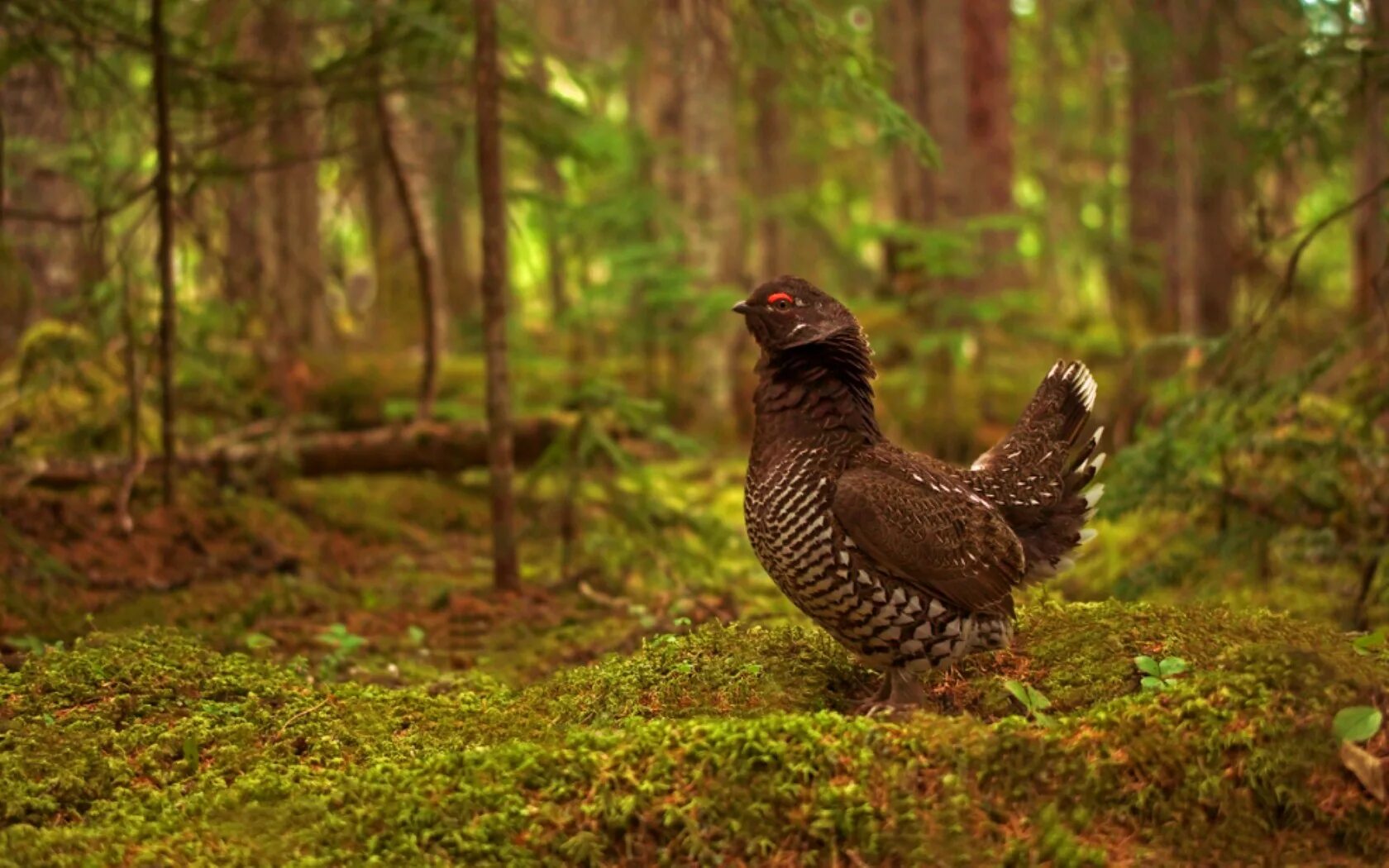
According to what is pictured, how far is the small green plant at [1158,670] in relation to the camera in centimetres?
421

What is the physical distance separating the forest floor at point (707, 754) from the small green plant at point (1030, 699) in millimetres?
15

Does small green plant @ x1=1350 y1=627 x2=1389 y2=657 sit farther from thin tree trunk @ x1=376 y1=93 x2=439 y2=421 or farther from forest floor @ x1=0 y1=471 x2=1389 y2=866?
thin tree trunk @ x1=376 y1=93 x2=439 y2=421

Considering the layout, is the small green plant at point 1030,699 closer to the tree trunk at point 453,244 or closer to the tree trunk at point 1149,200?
the tree trunk at point 453,244

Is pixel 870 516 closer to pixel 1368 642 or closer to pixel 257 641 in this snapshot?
pixel 1368 642

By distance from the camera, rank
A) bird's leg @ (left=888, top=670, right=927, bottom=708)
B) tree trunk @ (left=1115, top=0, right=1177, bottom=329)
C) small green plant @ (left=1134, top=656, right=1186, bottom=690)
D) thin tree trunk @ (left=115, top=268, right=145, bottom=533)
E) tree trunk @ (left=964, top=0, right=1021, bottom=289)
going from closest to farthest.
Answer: small green plant @ (left=1134, top=656, right=1186, bottom=690) → bird's leg @ (left=888, top=670, right=927, bottom=708) → thin tree trunk @ (left=115, top=268, right=145, bottom=533) → tree trunk @ (left=964, top=0, right=1021, bottom=289) → tree trunk @ (left=1115, top=0, right=1177, bottom=329)

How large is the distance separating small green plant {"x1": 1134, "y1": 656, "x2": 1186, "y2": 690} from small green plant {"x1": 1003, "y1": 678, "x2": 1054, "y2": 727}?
1.14 feet

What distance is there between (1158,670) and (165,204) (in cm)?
610

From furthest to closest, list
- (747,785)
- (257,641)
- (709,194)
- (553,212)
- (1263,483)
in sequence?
(709,194)
(553,212)
(1263,483)
(257,641)
(747,785)

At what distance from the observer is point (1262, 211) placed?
6.70 metres

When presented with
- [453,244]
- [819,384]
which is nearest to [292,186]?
[453,244]

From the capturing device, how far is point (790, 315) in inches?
190

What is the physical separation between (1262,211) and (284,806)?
5.80m

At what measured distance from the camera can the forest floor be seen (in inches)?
138

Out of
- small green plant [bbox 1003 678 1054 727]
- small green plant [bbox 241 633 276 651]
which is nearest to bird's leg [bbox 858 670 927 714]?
small green plant [bbox 1003 678 1054 727]
